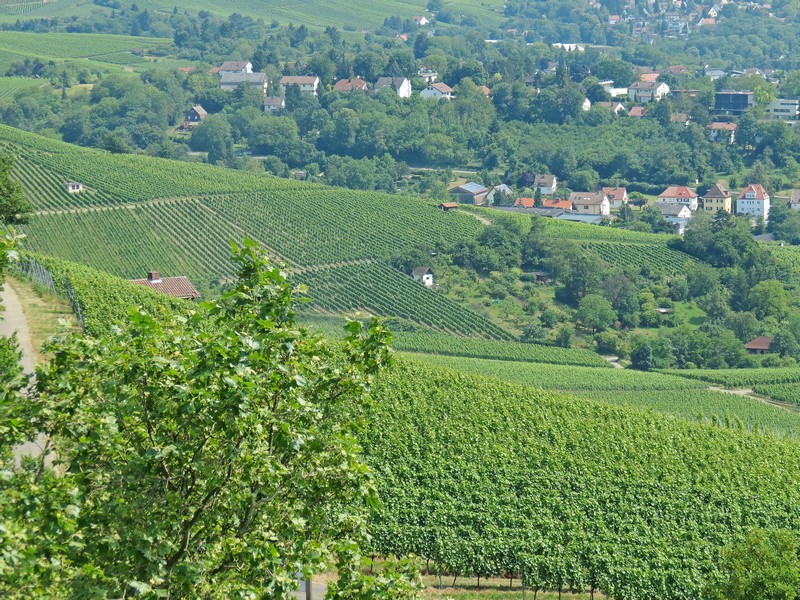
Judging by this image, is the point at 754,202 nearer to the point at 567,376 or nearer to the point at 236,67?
the point at 567,376

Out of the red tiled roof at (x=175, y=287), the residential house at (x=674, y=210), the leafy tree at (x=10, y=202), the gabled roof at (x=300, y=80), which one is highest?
the leafy tree at (x=10, y=202)

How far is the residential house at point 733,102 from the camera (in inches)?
5069

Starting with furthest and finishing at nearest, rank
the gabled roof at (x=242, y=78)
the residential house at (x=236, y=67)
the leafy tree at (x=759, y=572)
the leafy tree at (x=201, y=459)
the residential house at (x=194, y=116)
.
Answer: the residential house at (x=236, y=67) → the gabled roof at (x=242, y=78) → the residential house at (x=194, y=116) → the leafy tree at (x=759, y=572) → the leafy tree at (x=201, y=459)

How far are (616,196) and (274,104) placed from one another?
46.3m

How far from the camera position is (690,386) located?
58125mm

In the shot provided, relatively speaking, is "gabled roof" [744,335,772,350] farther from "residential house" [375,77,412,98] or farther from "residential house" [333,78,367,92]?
"residential house" [333,78,367,92]

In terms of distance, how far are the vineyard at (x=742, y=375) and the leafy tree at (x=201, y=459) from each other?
49.0m

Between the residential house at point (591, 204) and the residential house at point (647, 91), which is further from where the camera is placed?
the residential house at point (647, 91)

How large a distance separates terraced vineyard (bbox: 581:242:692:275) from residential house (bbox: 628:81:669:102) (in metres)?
54.8

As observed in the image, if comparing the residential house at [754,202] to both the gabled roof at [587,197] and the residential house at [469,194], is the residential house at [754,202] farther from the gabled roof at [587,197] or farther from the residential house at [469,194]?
the residential house at [469,194]

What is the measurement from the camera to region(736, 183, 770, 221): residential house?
102 metres

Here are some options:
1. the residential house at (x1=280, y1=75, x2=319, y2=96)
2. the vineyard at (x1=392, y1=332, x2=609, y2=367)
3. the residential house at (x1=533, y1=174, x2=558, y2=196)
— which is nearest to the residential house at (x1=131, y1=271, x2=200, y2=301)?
the vineyard at (x1=392, y1=332, x2=609, y2=367)

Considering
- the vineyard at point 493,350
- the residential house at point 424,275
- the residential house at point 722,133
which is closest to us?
the vineyard at point 493,350

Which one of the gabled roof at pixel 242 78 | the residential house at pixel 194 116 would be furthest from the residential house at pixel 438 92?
the residential house at pixel 194 116
